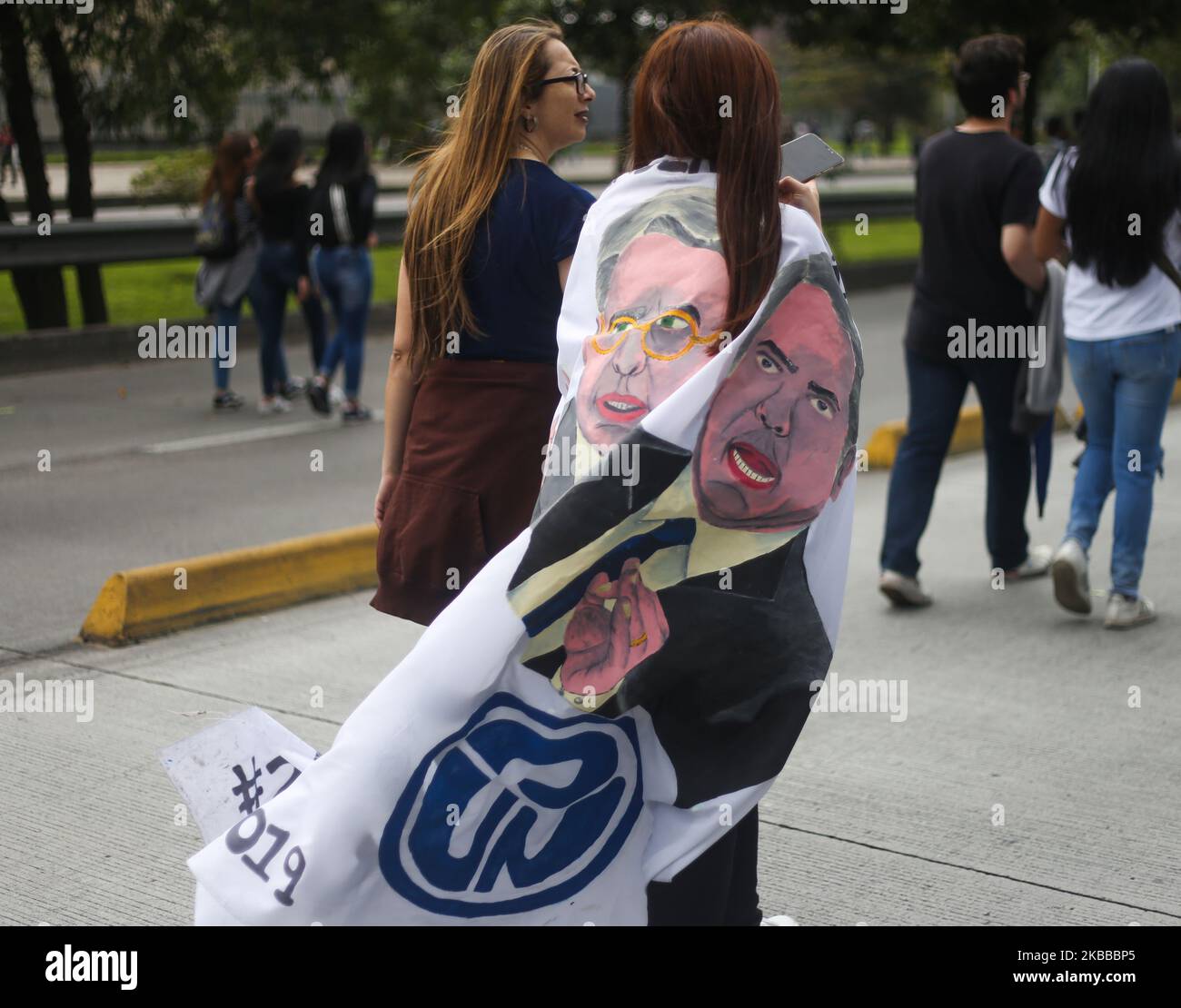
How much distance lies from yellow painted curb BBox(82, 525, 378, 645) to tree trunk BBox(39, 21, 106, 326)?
25.7ft

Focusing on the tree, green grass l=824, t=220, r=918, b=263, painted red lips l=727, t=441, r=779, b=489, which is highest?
the tree

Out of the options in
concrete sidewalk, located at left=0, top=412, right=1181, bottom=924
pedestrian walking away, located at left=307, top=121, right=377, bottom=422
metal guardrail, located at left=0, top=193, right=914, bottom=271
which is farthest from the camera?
metal guardrail, located at left=0, top=193, right=914, bottom=271

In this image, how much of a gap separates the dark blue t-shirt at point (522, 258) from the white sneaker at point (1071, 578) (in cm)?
307

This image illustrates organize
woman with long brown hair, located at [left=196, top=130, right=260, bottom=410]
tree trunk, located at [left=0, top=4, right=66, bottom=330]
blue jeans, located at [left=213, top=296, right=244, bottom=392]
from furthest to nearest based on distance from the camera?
tree trunk, located at [left=0, top=4, right=66, bottom=330], woman with long brown hair, located at [left=196, top=130, right=260, bottom=410], blue jeans, located at [left=213, top=296, right=244, bottom=392]

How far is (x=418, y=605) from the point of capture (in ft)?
11.8

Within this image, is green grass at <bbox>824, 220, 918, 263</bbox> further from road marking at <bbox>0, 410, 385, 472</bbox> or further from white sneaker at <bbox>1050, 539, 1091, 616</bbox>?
white sneaker at <bbox>1050, 539, 1091, 616</bbox>

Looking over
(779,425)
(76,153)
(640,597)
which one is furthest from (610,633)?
(76,153)

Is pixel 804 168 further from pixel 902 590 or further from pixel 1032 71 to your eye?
pixel 1032 71

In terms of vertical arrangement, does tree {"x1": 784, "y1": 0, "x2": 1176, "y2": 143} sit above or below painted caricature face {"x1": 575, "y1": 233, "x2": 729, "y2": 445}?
above

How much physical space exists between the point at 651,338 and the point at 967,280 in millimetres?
3636

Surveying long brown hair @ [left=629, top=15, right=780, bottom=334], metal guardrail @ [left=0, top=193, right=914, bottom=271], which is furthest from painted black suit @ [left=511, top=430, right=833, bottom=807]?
metal guardrail @ [left=0, top=193, right=914, bottom=271]

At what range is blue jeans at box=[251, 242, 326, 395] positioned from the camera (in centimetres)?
1096
